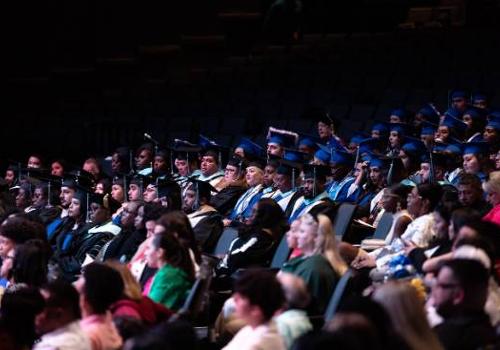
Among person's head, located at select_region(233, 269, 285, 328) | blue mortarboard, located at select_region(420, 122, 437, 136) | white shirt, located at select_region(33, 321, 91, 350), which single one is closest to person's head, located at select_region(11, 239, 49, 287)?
white shirt, located at select_region(33, 321, 91, 350)

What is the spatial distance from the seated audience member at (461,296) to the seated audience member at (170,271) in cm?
172

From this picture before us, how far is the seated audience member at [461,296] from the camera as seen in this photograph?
473cm

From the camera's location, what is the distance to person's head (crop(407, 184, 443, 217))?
769 centimetres

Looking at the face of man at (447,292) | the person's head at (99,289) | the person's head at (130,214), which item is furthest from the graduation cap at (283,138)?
the face of man at (447,292)

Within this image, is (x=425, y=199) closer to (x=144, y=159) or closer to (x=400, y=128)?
(x=400, y=128)

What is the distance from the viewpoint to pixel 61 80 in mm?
16344

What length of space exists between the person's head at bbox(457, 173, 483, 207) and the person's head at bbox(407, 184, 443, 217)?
0.13 meters

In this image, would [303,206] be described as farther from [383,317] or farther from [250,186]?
[383,317]

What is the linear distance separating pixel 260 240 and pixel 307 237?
149 centimetres

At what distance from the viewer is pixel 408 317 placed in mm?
4336

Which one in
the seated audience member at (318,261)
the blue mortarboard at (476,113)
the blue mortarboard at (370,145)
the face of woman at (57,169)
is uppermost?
the seated audience member at (318,261)

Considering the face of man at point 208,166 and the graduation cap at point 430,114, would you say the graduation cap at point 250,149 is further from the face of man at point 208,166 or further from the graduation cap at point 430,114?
the graduation cap at point 430,114

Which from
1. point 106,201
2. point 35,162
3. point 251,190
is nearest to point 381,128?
point 251,190

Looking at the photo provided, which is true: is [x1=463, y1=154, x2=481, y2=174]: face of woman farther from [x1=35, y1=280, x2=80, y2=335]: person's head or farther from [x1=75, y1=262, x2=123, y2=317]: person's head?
[x1=35, y1=280, x2=80, y2=335]: person's head
